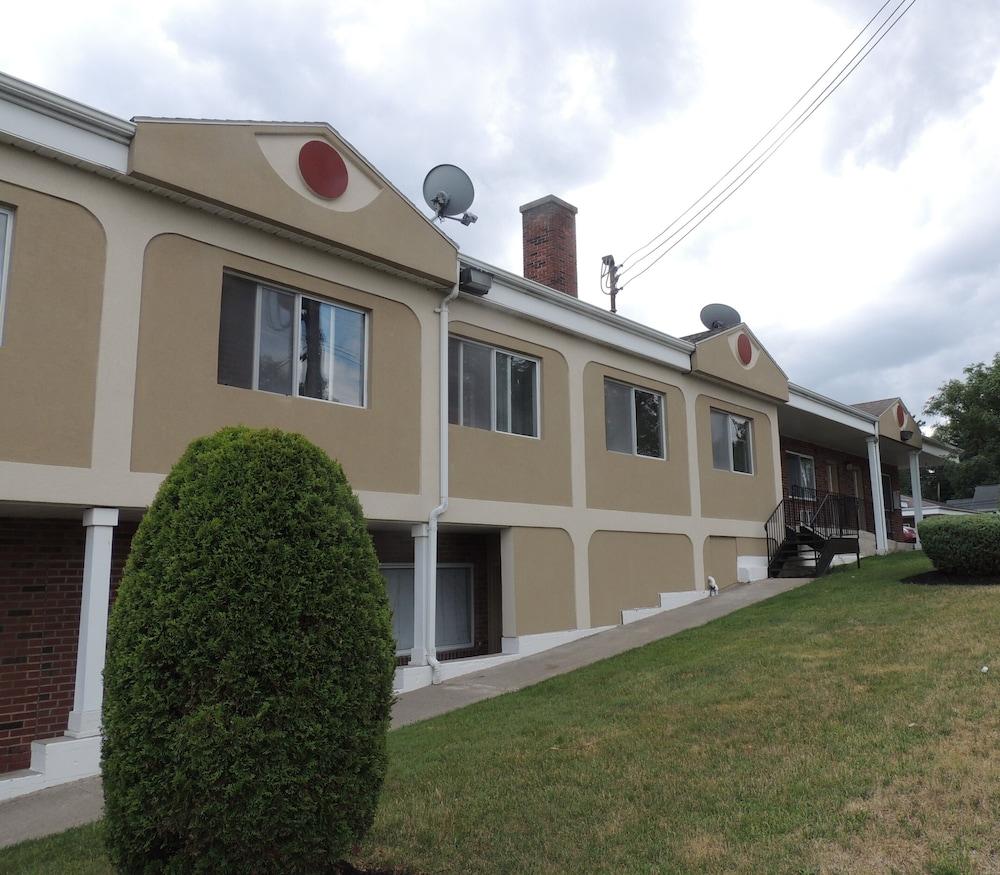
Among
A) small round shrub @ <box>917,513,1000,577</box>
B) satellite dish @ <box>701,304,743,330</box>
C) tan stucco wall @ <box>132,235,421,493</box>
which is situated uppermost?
satellite dish @ <box>701,304,743,330</box>

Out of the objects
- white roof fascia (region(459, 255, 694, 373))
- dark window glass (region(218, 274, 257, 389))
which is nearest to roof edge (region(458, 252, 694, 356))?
white roof fascia (region(459, 255, 694, 373))

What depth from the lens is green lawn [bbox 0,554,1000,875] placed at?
4.32m

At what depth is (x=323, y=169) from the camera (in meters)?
9.44

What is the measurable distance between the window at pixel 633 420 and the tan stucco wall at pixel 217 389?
4.47m

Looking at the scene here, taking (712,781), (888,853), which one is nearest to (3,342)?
(712,781)

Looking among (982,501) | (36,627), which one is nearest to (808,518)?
(36,627)

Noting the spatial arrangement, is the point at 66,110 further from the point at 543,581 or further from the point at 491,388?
the point at 543,581

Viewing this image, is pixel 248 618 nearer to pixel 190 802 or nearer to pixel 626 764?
pixel 190 802

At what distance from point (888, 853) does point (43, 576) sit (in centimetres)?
738

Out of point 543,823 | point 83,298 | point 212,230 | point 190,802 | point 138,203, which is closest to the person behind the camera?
point 190,802

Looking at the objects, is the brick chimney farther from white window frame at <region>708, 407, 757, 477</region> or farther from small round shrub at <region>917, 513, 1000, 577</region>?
small round shrub at <region>917, 513, 1000, 577</region>

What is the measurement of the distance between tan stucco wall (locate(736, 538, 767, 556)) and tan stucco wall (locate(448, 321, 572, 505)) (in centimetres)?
527

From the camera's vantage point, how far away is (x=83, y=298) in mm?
7590

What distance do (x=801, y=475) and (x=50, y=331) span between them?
1885cm
